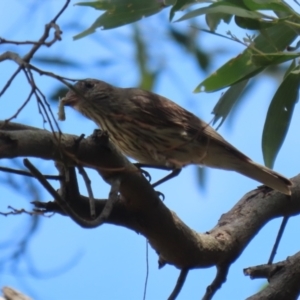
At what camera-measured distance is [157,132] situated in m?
3.21

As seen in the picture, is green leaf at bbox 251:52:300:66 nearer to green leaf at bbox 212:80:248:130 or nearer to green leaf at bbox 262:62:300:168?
green leaf at bbox 262:62:300:168

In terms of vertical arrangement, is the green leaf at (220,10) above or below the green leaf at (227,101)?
below

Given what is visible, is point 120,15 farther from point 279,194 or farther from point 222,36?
point 279,194

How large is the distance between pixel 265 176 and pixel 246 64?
789 millimetres

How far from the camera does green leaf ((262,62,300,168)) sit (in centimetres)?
268

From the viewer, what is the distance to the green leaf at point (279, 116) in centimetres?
268

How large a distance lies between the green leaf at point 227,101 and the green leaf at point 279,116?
13cm

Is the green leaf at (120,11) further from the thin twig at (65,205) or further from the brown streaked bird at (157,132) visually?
the thin twig at (65,205)

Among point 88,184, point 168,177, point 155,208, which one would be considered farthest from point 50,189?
point 168,177

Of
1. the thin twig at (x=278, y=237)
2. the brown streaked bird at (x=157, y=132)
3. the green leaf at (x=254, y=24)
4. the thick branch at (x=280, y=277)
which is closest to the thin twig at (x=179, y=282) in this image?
the thick branch at (x=280, y=277)

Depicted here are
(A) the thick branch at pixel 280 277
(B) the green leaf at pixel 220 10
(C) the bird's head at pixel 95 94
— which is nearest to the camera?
(B) the green leaf at pixel 220 10

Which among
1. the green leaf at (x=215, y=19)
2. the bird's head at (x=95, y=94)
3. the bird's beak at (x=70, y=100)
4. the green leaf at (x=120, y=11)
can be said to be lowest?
the green leaf at (x=215, y=19)

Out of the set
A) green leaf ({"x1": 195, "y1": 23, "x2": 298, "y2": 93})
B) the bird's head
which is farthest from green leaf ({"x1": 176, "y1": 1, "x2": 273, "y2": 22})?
the bird's head

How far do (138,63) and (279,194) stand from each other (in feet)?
3.07
